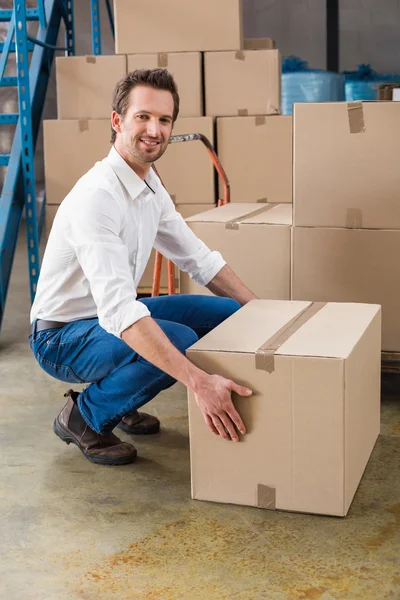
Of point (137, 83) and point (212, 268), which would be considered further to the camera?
point (212, 268)

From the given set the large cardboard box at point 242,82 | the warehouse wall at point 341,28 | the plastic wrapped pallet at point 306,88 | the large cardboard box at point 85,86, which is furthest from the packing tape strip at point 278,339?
the warehouse wall at point 341,28

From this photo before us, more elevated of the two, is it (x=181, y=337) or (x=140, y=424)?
(x=181, y=337)

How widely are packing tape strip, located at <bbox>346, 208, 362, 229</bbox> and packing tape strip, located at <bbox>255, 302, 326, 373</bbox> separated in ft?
1.30

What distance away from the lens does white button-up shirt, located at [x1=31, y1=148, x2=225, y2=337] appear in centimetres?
201

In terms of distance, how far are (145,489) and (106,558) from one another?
369mm

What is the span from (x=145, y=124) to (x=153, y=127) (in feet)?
0.09

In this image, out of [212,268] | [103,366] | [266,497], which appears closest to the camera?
[266,497]

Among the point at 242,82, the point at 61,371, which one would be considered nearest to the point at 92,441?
the point at 61,371

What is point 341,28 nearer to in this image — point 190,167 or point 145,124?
point 190,167

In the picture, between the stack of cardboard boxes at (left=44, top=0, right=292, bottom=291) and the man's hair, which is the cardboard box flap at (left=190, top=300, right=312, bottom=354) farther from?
the stack of cardboard boxes at (left=44, top=0, right=292, bottom=291)

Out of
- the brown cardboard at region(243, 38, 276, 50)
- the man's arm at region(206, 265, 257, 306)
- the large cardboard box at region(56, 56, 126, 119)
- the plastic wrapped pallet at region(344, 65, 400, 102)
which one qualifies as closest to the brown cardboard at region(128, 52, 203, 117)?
the large cardboard box at region(56, 56, 126, 119)

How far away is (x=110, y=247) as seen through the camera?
2.04 metres

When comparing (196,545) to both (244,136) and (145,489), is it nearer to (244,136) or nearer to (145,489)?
(145,489)

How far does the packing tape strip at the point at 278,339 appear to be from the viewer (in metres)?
1.89
